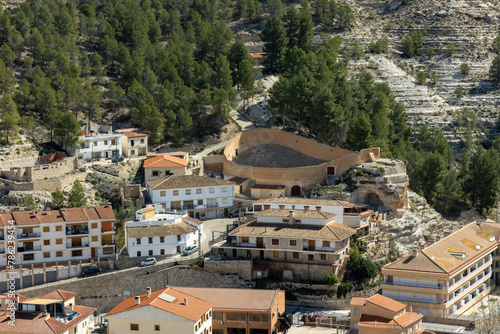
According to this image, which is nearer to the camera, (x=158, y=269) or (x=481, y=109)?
(x=158, y=269)

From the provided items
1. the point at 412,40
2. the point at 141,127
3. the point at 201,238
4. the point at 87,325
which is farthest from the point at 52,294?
the point at 412,40

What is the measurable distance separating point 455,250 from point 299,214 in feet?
48.5

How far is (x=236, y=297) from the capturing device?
72500 mm

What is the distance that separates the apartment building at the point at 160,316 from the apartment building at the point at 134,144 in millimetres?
31980

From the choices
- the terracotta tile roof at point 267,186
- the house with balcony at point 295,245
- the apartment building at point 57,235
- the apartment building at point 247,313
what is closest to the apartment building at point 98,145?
the apartment building at point 57,235

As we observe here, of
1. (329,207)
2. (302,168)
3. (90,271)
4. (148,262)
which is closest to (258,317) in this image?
(148,262)

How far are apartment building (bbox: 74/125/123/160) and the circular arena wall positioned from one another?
12.3m

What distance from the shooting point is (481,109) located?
130 meters

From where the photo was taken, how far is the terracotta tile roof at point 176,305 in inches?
2608

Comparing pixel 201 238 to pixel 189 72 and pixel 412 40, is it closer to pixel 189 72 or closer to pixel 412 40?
pixel 189 72

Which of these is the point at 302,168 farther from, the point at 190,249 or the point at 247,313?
the point at 247,313

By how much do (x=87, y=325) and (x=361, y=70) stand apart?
2891 inches

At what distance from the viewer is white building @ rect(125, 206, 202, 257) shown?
3140 inches

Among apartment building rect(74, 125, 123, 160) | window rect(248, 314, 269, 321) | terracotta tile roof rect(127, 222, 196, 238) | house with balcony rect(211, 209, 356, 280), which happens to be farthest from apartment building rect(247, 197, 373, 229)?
apartment building rect(74, 125, 123, 160)
